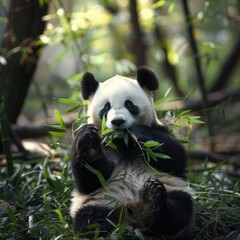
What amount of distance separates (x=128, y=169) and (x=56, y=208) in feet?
2.20

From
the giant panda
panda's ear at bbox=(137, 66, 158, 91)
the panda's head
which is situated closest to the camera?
the giant panda

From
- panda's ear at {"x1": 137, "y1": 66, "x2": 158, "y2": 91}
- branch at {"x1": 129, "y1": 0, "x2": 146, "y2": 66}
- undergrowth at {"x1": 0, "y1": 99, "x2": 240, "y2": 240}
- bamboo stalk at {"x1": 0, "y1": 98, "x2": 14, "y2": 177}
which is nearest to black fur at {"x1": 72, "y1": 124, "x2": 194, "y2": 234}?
undergrowth at {"x1": 0, "y1": 99, "x2": 240, "y2": 240}

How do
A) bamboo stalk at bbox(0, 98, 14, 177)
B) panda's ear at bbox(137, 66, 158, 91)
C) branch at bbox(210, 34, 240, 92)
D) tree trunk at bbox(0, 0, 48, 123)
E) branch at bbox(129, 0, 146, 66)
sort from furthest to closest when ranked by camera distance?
branch at bbox(210, 34, 240, 92) → branch at bbox(129, 0, 146, 66) → tree trunk at bbox(0, 0, 48, 123) → bamboo stalk at bbox(0, 98, 14, 177) → panda's ear at bbox(137, 66, 158, 91)

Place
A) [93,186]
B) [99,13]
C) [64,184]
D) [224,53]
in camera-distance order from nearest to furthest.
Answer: [93,186] < [64,184] < [99,13] < [224,53]

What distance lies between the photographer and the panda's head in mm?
3615

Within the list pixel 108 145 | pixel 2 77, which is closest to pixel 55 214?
pixel 108 145

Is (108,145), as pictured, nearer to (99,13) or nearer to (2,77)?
(2,77)

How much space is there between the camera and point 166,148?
3535mm

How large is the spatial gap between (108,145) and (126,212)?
494 millimetres

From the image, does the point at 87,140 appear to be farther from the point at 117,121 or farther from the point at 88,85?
the point at 88,85

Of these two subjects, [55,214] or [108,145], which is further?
[55,214]

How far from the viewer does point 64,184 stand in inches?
160

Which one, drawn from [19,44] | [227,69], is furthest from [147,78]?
[227,69]

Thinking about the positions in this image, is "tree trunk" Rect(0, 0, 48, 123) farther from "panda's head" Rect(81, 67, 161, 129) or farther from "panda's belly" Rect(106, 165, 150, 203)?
"panda's belly" Rect(106, 165, 150, 203)
